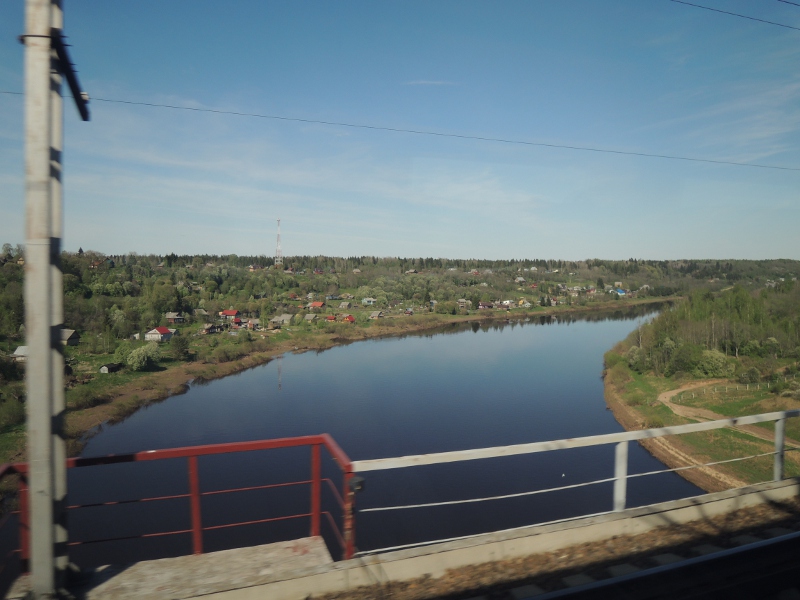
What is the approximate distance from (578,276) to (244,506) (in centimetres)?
6802

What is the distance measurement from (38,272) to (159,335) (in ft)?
99.7

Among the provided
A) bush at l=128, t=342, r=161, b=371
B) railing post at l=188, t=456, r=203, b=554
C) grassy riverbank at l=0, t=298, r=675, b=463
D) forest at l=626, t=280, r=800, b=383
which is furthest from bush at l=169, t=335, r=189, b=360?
railing post at l=188, t=456, r=203, b=554

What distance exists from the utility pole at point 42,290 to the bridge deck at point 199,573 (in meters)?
0.21

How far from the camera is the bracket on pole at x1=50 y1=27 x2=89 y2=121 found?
1805 millimetres

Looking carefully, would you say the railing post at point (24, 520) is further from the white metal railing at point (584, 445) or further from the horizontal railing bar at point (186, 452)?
the white metal railing at point (584, 445)

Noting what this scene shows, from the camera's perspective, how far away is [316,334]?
3719cm

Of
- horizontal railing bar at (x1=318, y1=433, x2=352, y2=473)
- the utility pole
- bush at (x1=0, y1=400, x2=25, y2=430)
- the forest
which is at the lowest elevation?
bush at (x1=0, y1=400, x2=25, y2=430)

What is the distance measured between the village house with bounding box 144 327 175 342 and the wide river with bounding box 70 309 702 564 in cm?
611

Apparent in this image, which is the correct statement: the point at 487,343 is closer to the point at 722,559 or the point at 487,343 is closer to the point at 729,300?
the point at 729,300

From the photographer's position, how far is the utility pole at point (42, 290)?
1.75 m

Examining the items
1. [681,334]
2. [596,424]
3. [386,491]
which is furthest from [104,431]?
[681,334]

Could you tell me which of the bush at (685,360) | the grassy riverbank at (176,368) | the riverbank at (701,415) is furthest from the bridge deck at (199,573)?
the bush at (685,360)

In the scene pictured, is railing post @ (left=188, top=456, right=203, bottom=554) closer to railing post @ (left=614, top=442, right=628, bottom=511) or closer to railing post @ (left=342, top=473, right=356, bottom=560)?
railing post @ (left=342, top=473, right=356, bottom=560)

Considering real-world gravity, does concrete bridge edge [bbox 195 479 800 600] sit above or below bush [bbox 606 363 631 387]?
above
